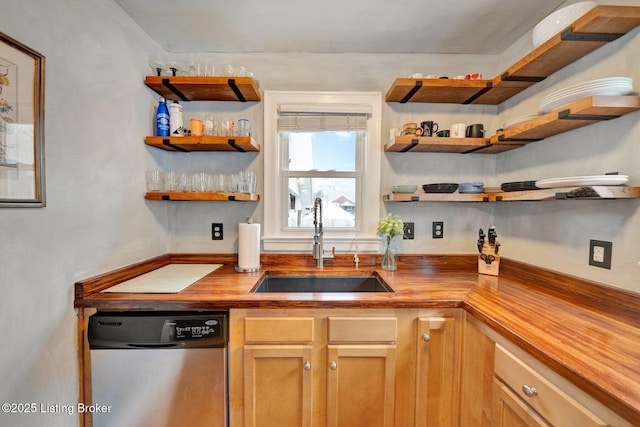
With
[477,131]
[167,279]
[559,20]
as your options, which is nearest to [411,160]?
[477,131]

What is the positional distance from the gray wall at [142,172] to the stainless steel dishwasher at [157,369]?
0.42 feet

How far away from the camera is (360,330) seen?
1252mm

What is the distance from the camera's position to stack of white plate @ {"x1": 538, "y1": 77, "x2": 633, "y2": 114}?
101 centimetres

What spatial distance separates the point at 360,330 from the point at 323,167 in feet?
3.71

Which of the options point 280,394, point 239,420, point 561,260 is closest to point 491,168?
point 561,260

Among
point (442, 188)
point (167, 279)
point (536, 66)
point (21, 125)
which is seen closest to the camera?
point (21, 125)

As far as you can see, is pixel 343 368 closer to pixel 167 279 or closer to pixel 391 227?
pixel 391 227

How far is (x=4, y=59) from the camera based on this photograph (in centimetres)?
89

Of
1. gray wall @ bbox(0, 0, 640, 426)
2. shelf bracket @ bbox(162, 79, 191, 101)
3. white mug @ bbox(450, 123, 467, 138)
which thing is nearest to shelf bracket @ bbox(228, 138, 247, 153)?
A: gray wall @ bbox(0, 0, 640, 426)

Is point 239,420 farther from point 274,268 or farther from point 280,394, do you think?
point 274,268

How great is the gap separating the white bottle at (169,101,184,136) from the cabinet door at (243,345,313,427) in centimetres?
133

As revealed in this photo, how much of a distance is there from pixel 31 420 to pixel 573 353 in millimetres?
1886

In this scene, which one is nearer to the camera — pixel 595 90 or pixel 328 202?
pixel 595 90

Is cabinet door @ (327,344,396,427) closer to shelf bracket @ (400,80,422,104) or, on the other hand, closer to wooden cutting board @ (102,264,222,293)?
wooden cutting board @ (102,264,222,293)
